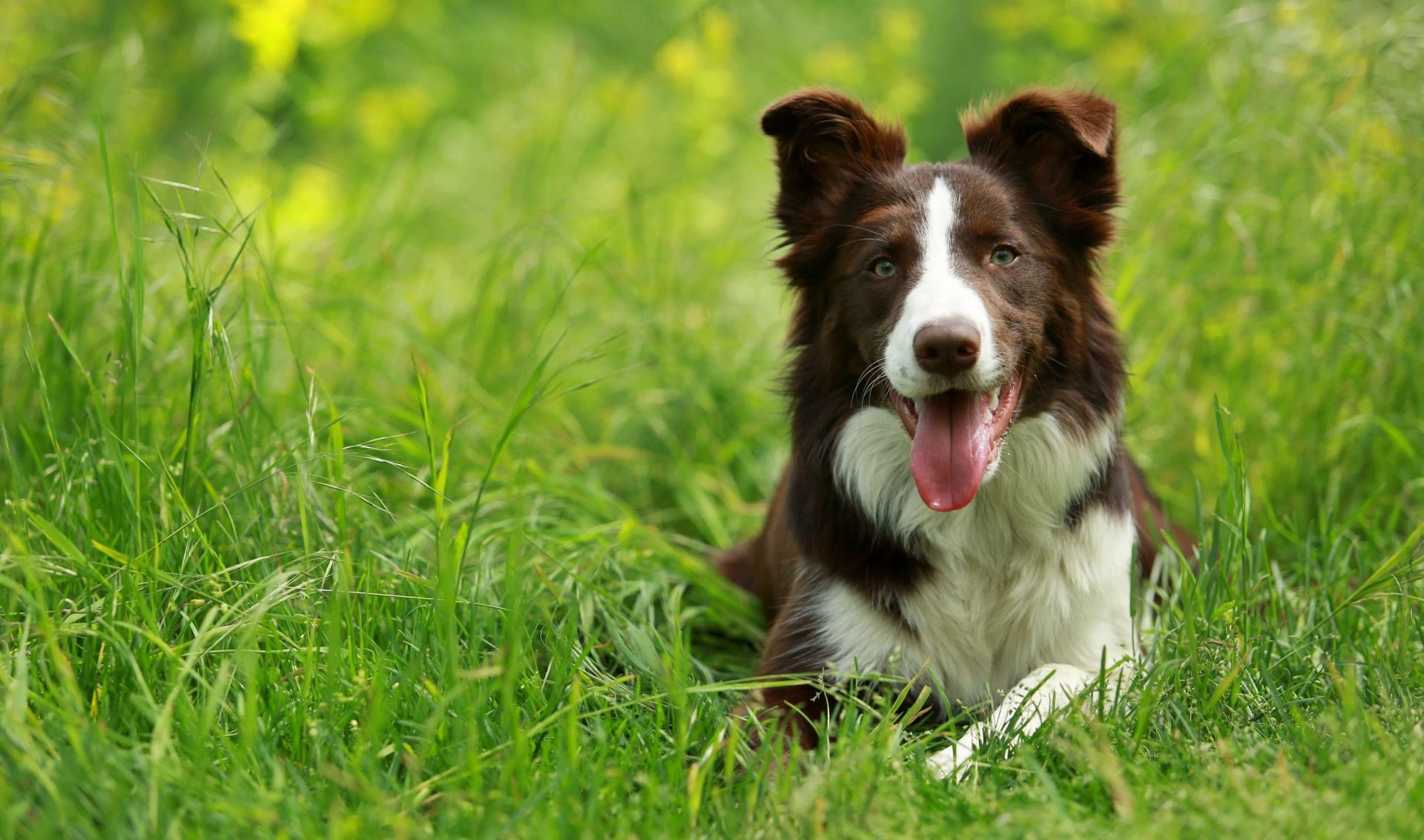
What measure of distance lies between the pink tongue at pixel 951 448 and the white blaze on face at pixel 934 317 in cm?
9

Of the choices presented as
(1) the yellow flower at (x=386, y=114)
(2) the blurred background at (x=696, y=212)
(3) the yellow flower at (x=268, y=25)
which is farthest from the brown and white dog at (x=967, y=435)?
(1) the yellow flower at (x=386, y=114)

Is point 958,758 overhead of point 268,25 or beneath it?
beneath

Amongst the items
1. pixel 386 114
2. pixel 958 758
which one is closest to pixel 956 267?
pixel 958 758

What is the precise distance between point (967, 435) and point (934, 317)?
35cm

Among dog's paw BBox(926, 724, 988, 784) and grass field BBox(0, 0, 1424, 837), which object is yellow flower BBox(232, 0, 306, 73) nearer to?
grass field BBox(0, 0, 1424, 837)

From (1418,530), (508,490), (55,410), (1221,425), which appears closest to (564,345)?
(508,490)

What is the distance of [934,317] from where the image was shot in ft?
9.24

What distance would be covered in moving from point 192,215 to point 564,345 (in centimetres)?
236

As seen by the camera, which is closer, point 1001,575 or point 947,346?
point 947,346

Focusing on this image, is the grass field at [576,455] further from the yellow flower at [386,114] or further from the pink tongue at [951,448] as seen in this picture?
the yellow flower at [386,114]

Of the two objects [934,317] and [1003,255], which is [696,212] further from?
[934,317]

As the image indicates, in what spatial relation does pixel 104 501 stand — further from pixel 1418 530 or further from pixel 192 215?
pixel 1418 530

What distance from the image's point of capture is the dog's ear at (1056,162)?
3285 millimetres

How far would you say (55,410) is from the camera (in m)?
3.54
